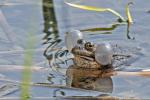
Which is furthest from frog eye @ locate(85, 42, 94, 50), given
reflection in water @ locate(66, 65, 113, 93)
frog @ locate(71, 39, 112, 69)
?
reflection in water @ locate(66, 65, 113, 93)

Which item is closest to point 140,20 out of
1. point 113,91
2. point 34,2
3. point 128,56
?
point 128,56

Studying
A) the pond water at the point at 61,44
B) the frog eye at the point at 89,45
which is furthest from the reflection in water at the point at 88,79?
the frog eye at the point at 89,45

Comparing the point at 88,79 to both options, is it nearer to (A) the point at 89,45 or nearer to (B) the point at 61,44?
(A) the point at 89,45

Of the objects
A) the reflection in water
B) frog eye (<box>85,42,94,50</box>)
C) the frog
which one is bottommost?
the reflection in water

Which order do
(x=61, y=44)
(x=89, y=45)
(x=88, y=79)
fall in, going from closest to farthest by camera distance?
(x=88, y=79) → (x=89, y=45) → (x=61, y=44)

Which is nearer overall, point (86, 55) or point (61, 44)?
point (86, 55)

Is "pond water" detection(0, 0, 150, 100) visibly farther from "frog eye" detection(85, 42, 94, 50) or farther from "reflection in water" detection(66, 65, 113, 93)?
"frog eye" detection(85, 42, 94, 50)

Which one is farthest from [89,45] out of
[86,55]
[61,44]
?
[61,44]

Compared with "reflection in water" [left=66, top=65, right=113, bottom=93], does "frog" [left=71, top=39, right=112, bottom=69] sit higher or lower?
higher
